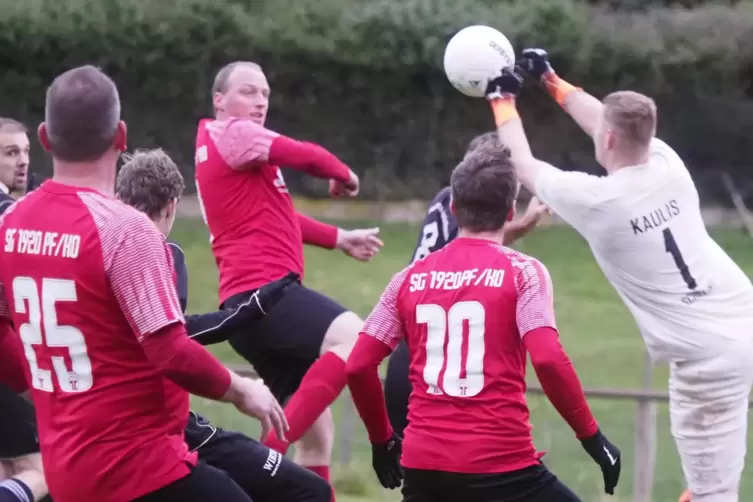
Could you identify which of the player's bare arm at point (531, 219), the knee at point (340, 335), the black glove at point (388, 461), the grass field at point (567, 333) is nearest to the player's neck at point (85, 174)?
the black glove at point (388, 461)

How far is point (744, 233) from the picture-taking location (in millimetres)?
18156

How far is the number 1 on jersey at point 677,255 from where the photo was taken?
493cm

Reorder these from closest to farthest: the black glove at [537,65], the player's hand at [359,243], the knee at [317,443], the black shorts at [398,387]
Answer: the black shorts at [398,387]
the black glove at [537,65]
the knee at [317,443]
the player's hand at [359,243]

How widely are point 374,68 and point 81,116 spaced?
15.1 metres

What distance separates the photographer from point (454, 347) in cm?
405

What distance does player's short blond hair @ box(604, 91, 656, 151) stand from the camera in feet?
16.1

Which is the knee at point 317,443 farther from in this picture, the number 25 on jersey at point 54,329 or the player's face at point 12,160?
the number 25 on jersey at point 54,329

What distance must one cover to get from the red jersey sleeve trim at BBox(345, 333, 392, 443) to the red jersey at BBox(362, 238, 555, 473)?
189 millimetres

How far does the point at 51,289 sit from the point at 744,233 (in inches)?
626

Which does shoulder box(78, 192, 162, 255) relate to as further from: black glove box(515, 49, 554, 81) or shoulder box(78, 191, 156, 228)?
black glove box(515, 49, 554, 81)

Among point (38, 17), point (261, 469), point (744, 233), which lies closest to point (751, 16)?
point (744, 233)

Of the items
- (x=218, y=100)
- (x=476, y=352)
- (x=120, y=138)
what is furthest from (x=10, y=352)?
(x=218, y=100)

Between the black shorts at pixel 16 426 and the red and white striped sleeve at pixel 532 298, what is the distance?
Answer: 6.95ft

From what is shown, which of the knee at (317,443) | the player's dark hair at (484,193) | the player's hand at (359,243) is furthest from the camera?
the player's hand at (359,243)
